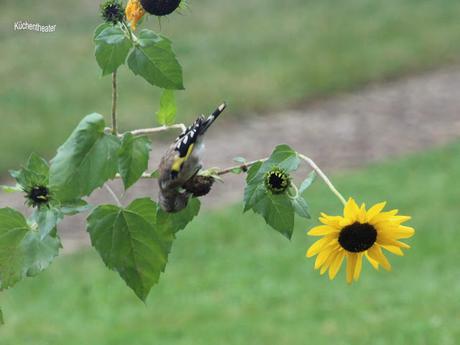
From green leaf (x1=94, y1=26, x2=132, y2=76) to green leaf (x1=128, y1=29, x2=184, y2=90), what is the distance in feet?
0.07

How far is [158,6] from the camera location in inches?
46.5

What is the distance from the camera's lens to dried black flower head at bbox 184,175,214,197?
110 centimetres

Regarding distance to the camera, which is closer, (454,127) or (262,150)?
(262,150)

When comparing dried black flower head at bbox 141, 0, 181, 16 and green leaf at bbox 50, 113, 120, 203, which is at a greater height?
dried black flower head at bbox 141, 0, 181, 16

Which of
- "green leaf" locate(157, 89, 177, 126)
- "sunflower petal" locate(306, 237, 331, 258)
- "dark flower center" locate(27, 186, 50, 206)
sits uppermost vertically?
"green leaf" locate(157, 89, 177, 126)

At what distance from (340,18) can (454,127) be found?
3.59 meters

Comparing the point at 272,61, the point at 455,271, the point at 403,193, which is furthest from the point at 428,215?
the point at 272,61

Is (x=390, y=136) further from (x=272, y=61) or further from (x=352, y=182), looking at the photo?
(x=272, y=61)

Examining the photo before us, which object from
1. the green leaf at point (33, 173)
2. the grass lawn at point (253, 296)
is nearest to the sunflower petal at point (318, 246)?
the green leaf at point (33, 173)

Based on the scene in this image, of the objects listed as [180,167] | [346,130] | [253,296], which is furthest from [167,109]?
[346,130]

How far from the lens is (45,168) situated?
1.23 metres

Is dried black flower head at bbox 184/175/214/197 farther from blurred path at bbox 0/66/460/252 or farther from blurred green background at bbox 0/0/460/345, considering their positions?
blurred path at bbox 0/66/460/252

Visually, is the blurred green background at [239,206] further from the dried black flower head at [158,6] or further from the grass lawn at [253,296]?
the dried black flower head at [158,6]

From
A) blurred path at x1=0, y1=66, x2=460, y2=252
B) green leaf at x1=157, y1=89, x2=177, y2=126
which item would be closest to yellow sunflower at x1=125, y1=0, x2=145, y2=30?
green leaf at x1=157, y1=89, x2=177, y2=126
